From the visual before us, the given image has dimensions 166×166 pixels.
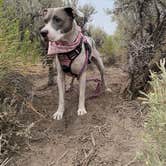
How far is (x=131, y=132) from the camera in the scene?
5477mm

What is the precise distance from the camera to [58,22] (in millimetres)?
5895

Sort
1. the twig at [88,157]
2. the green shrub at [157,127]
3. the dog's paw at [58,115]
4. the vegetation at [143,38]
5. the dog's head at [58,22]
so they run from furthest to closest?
the vegetation at [143,38]
the dog's paw at [58,115]
the dog's head at [58,22]
the twig at [88,157]
the green shrub at [157,127]

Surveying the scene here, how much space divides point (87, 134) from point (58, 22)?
1.41 metres

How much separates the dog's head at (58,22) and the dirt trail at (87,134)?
1006 millimetres

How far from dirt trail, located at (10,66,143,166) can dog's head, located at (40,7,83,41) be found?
3.30 feet

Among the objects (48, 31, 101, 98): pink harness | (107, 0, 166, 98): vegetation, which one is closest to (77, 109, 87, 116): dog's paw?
(48, 31, 101, 98): pink harness

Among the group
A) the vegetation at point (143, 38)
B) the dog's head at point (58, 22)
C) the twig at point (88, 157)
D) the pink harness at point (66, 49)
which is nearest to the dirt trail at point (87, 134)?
the twig at point (88, 157)

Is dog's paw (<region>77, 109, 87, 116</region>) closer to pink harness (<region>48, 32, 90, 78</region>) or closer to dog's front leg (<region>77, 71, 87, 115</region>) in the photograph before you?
dog's front leg (<region>77, 71, 87, 115</region>)

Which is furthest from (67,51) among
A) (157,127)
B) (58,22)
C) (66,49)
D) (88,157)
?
(157,127)

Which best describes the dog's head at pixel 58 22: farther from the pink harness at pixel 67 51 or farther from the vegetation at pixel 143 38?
the vegetation at pixel 143 38

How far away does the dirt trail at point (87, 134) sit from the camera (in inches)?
197

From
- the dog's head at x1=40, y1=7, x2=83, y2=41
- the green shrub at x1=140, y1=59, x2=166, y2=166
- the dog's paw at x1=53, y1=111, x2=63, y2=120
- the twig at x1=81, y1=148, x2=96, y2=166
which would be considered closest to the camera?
the green shrub at x1=140, y1=59, x2=166, y2=166

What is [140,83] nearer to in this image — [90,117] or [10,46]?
Result: [90,117]

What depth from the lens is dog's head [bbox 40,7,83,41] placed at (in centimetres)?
579
